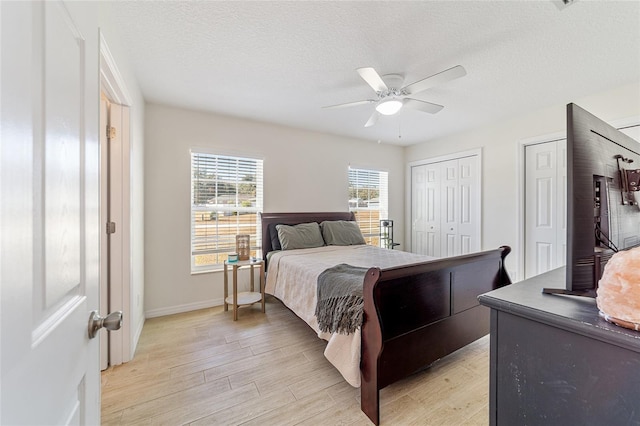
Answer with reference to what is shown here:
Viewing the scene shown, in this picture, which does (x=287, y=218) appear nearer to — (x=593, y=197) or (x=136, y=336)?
(x=136, y=336)

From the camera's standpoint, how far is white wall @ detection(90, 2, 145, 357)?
179cm

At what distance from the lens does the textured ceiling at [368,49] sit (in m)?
1.66

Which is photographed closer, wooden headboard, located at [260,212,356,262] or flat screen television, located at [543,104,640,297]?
flat screen television, located at [543,104,640,297]

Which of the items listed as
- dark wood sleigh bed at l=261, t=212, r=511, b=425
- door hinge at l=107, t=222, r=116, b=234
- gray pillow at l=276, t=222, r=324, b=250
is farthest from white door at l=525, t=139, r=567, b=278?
door hinge at l=107, t=222, r=116, b=234

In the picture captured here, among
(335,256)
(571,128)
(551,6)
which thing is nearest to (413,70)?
(551,6)

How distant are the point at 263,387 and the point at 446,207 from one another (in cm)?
392

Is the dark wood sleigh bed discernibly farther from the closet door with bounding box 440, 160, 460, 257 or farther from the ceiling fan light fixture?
the closet door with bounding box 440, 160, 460, 257

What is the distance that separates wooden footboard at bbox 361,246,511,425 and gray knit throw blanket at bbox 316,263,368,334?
129 mm

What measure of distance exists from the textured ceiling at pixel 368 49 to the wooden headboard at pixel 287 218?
4.87 ft

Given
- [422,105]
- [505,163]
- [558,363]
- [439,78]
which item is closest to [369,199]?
[505,163]

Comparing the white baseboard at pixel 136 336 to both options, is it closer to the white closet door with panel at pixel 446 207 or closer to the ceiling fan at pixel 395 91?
the ceiling fan at pixel 395 91

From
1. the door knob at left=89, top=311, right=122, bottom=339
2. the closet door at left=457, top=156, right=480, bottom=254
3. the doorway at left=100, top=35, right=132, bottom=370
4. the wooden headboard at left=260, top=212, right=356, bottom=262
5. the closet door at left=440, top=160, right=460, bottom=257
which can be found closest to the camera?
the door knob at left=89, top=311, right=122, bottom=339

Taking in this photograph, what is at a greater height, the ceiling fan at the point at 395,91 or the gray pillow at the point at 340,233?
the ceiling fan at the point at 395,91

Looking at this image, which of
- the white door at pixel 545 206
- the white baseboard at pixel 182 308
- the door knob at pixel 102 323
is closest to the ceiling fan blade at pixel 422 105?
the white door at pixel 545 206
